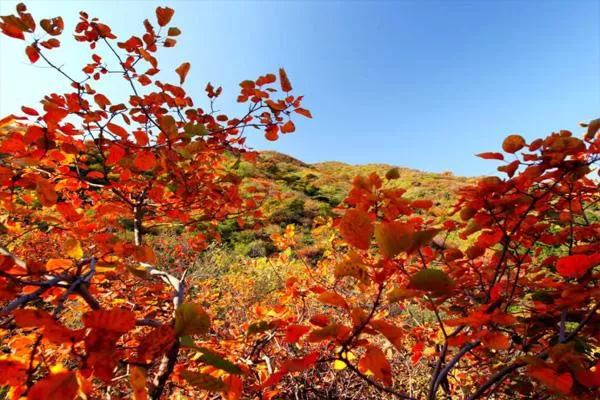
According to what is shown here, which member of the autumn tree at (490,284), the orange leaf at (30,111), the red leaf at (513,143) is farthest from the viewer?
the orange leaf at (30,111)

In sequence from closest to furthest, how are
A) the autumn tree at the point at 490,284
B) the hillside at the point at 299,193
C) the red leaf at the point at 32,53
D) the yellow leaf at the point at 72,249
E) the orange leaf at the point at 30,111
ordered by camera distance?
the autumn tree at the point at 490,284, the yellow leaf at the point at 72,249, the orange leaf at the point at 30,111, the red leaf at the point at 32,53, the hillside at the point at 299,193

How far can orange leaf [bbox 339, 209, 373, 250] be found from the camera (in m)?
0.62

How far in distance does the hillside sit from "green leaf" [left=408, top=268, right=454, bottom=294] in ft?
19.9

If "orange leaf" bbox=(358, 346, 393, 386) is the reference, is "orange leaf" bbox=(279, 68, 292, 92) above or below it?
above

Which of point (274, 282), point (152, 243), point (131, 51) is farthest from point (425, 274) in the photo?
point (152, 243)

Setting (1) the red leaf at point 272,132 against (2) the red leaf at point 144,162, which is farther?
(1) the red leaf at point 272,132

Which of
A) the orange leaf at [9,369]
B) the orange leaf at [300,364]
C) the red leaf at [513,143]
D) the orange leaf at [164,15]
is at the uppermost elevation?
the orange leaf at [164,15]

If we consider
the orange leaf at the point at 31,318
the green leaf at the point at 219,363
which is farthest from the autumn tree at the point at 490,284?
the orange leaf at the point at 31,318

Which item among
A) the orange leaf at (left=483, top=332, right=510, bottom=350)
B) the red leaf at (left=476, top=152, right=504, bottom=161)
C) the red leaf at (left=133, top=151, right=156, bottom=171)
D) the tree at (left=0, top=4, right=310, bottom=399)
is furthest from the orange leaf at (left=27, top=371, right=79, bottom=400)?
the red leaf at (left=476, top=152, right=504, bottom=161)

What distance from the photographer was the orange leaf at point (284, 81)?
1.57m

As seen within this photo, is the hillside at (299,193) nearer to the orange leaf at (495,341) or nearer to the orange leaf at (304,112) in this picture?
the orange leaf at (304,112)

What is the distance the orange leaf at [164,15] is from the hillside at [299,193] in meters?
5.00

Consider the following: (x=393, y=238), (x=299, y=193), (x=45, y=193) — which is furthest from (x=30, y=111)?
(x=299, y=193)

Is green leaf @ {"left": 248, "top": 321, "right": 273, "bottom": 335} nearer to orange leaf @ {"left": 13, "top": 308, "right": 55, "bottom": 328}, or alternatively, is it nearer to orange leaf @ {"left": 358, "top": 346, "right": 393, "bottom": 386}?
orange leaf @ {"left": 358, "top": 346, "right": 393, "bottom": 386}
